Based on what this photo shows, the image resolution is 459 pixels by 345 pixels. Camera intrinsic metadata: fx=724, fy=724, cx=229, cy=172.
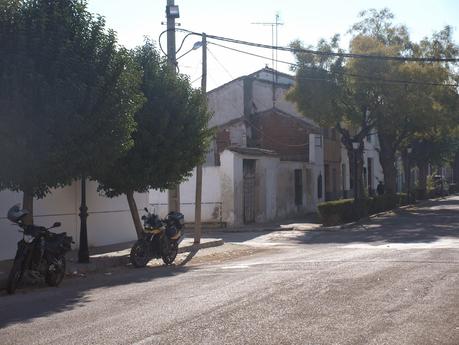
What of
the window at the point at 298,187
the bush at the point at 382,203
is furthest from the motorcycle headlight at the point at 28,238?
the window at the point at 298,187

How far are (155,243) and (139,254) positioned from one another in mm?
463

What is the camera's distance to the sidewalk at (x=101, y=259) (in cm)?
1411

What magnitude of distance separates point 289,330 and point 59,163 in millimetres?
6278

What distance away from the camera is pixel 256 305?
8.94 m

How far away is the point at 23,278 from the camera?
39.7ft

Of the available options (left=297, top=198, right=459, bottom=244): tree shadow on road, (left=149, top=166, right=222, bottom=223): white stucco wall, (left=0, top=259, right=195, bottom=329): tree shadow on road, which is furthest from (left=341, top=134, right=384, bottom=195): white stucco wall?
(left=0, top=259, right=195, bottom=329): tree shadow on road

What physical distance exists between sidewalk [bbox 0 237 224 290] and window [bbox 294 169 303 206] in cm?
1693

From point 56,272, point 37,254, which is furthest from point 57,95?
point 56,272

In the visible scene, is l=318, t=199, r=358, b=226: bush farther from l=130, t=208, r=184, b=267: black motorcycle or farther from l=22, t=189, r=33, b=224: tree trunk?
l=22, t=189, r=33, b=224: tree trunk

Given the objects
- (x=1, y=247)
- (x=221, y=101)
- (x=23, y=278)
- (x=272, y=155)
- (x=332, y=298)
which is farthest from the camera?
(x=221, y=101)

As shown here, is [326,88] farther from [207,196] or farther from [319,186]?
[319,186]

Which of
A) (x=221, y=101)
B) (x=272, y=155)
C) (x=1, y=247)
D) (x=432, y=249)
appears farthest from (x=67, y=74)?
(x=221, y=101)

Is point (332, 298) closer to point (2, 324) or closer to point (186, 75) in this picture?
point (2, 324)

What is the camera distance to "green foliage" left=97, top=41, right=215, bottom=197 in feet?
55.0
